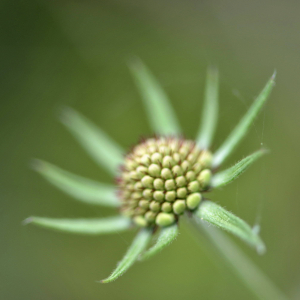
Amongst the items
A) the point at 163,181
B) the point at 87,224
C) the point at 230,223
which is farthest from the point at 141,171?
the point at 230,223

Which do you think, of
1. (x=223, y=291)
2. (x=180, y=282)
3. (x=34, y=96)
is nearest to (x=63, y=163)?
(x=34, y=96)

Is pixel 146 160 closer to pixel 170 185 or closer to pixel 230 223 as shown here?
pixel 170 185

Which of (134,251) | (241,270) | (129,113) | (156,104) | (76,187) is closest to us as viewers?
(134,251)

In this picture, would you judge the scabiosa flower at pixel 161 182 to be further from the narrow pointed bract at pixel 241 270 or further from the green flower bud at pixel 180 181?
the narrow pointed bract at pixel 241 270

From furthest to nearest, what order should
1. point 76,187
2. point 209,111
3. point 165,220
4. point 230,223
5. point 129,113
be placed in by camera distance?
point 129,113 < point 76,187 < point 209,111 < point 165,220 < point 230,223

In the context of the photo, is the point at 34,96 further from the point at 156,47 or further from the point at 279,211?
the point at 279,211

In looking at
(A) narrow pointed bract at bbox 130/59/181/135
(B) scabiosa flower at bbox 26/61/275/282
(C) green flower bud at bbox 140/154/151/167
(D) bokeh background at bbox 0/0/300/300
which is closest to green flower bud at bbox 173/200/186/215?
(B) scabiosa flower at bbox 26/61/275/282

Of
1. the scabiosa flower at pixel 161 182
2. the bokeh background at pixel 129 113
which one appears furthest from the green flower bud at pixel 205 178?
the bokeh background at pixel 129 113
